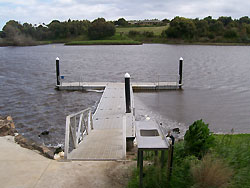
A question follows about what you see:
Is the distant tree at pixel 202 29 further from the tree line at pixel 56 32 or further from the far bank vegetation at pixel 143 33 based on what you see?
the tree line at pixel 56 32

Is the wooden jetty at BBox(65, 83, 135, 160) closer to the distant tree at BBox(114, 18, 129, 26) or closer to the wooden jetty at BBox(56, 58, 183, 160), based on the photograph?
the wooden jetty at BBox(56, 58, 183, 160)

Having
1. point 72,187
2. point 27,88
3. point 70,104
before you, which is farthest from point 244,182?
point 27,88

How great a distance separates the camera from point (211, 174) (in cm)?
379

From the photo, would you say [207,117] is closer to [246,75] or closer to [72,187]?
[72,187]

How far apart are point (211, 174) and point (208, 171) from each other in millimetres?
68

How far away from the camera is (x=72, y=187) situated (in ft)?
15.0

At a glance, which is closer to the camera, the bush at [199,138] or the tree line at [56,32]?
the bush at [199,138]

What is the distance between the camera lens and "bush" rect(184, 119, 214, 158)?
4660 millimetres

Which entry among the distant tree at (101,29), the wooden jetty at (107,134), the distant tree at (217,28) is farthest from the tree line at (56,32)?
the wooden jetty at (107,134)

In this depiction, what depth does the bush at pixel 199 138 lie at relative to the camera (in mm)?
4660

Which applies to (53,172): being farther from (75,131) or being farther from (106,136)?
(106,136)

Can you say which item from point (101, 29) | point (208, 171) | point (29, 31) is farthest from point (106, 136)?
point (29, 31)

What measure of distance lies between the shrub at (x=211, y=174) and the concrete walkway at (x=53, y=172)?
1373mm

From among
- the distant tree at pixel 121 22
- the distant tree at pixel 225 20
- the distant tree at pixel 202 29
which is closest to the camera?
the distant tree at pixel 202 29
